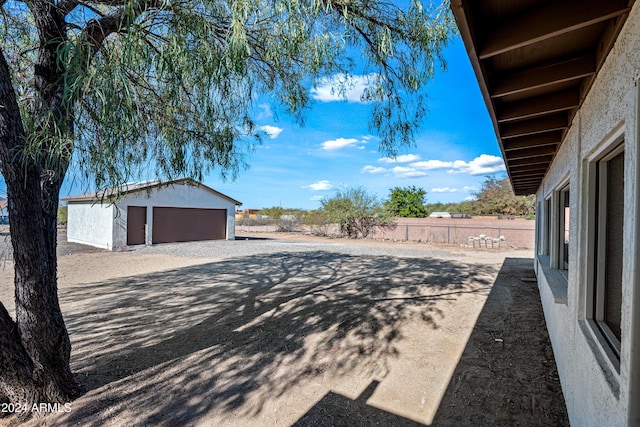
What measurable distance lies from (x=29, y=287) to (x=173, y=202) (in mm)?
16033

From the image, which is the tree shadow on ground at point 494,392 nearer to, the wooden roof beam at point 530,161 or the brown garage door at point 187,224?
the wooden roof beam at point 530,161

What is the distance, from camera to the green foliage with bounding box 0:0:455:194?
2.60 m

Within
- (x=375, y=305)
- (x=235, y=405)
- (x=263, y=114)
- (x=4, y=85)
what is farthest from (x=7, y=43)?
(x=375, y=305)

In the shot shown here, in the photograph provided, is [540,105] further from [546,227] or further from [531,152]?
[546,227]

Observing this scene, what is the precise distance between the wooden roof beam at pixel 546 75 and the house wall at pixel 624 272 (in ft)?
0.40

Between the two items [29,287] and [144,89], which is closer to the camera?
[29,287]

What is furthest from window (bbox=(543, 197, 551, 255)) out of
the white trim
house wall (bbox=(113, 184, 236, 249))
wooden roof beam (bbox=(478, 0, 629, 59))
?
house wall (bbox=(113, 184, 236, 249))

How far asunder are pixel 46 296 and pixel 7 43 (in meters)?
3.16

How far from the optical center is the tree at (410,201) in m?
35.4

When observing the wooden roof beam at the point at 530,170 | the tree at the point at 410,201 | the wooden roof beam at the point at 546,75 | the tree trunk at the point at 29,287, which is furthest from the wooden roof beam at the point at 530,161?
the tree at the point at 410,201

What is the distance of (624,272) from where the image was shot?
157 centimetres

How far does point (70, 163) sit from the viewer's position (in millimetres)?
2689

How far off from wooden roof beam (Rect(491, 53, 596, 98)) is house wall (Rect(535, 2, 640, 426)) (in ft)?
0.40

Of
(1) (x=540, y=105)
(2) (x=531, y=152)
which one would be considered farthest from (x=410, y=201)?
(1) (x=540, y=105)
